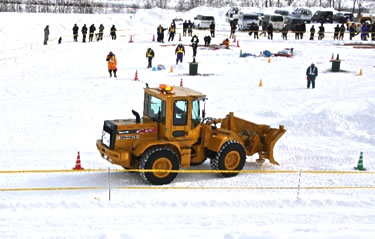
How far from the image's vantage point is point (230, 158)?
12.7 m

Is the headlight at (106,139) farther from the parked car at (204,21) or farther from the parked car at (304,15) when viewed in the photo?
the parked car at (304,15)

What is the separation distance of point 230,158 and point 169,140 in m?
1.55

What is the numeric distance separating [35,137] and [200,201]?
720 cm

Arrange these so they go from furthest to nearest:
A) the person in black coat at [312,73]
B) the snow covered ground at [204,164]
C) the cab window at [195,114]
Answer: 1. the person in black coat at [312,73]
2. the cab window at [195,114]
3. the snow covered ground at [204,164]

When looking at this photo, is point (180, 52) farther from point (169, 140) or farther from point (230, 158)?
point (169, 140)

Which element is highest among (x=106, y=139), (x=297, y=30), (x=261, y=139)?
(x=297, y=30)

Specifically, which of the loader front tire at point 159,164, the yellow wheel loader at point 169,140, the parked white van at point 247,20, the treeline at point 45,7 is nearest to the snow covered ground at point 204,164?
the loader front tire at point 159,164

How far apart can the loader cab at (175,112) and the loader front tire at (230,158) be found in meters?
0.68

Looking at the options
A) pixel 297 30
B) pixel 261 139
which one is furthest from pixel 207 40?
pixel 261 139

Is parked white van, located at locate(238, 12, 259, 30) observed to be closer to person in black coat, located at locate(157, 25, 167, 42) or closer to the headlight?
person in black coat, located at locate(157, 25, 167, 42)

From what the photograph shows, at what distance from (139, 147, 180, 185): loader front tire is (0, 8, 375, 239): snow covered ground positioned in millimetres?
258

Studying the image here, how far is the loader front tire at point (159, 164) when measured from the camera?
11734 millimetres

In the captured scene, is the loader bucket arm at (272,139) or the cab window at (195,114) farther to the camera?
the loader bucket arm at (272,139)

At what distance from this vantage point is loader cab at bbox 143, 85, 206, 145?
39.4 ft
